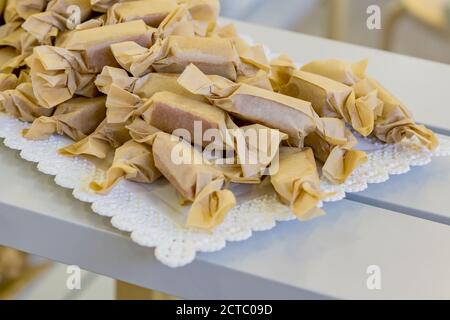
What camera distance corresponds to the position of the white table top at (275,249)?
0.59 metres

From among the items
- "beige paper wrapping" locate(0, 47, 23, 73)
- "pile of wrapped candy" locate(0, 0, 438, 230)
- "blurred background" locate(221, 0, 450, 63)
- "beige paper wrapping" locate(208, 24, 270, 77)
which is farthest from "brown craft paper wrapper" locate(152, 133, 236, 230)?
"blurred background" locate(221, 0, 450, 63)

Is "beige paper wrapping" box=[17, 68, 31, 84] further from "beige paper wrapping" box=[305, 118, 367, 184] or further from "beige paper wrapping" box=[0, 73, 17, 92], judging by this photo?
"beige paper wrapping" box=[305, 118, 367, 184]

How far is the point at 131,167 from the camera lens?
2.11ft

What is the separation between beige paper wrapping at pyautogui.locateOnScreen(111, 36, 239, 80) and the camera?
69 cm

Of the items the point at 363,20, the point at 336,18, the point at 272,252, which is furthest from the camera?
the point at 363,20

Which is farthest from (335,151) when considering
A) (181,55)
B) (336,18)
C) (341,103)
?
(336,18)

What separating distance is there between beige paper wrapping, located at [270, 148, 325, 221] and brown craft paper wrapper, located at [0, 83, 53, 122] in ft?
0.76

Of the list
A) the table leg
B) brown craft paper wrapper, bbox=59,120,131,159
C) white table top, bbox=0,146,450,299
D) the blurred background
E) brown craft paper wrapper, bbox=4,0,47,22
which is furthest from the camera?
the table leg

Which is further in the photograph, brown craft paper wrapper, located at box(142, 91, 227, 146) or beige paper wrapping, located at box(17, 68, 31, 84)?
beige paper wrapping, located at box(17, 68, 31, 84)

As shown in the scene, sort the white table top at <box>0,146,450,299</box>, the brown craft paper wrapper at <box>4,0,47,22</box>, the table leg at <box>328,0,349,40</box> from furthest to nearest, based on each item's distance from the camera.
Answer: the table leg at <box>328,0,349,40</box>
the brown craft paper wrapper at <box>4,0,47,22</box>
the white table top at <box>0,146,450,299</box>

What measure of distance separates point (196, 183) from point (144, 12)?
21 centimetres

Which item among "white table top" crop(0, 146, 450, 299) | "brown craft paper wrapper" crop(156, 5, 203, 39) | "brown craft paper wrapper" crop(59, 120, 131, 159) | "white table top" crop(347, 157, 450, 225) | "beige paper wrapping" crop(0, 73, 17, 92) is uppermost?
"brown craft paper wrapper" crop(156, 5, 203, 39)

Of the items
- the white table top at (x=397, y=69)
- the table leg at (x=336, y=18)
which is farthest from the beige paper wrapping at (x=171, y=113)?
the table leg at (x=336, y=18)

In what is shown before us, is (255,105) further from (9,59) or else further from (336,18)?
(336,18)
